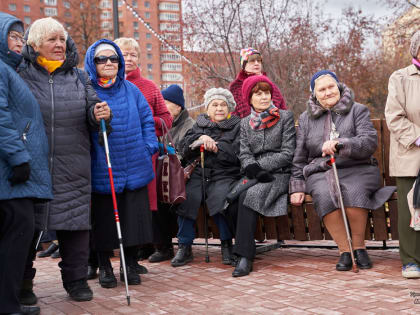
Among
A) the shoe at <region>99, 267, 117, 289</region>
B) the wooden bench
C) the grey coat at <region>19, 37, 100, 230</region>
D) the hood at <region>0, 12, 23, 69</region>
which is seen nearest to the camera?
the hood at <region>0, 12, 23, 69</region>

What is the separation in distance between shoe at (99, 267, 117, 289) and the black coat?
43.5 inches

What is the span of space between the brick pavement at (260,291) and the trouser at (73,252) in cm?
22

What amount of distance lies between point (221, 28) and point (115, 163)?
870 centimetres

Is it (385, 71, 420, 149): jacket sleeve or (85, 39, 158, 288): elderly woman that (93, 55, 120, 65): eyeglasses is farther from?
(385, 71, 420, 149): jacket sleeve

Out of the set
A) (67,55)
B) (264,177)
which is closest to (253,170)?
(264,177)

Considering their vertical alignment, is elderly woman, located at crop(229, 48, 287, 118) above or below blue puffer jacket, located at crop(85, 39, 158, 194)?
above

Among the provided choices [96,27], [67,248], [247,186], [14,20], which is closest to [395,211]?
[247,186]

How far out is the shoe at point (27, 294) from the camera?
417cm

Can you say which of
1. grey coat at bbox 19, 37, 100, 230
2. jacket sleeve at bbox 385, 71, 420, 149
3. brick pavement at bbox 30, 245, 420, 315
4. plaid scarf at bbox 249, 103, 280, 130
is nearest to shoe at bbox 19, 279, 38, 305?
brick pavement at bbox 30, 245, 420, 315

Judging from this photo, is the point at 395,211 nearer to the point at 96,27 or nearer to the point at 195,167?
the point at 195,167

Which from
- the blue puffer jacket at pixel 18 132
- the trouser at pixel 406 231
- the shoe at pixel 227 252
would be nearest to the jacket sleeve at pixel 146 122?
the blue puffer jacket at pixel 18 132

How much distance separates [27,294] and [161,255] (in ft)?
6.32

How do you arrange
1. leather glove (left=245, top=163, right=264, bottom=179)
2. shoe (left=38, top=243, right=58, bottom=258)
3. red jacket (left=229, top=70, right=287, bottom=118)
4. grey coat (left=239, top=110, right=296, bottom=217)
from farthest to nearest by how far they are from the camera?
shoe (left=38, top=243, right=58, bottom=258)
red jacket (left=229, top=70, right=287, bottom=118)
leather glove (left=245, top=163, right=264, bottom=179)
grey coat (left=239, top=110, right=296, bottom=217)

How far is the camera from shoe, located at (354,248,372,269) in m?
4.86
